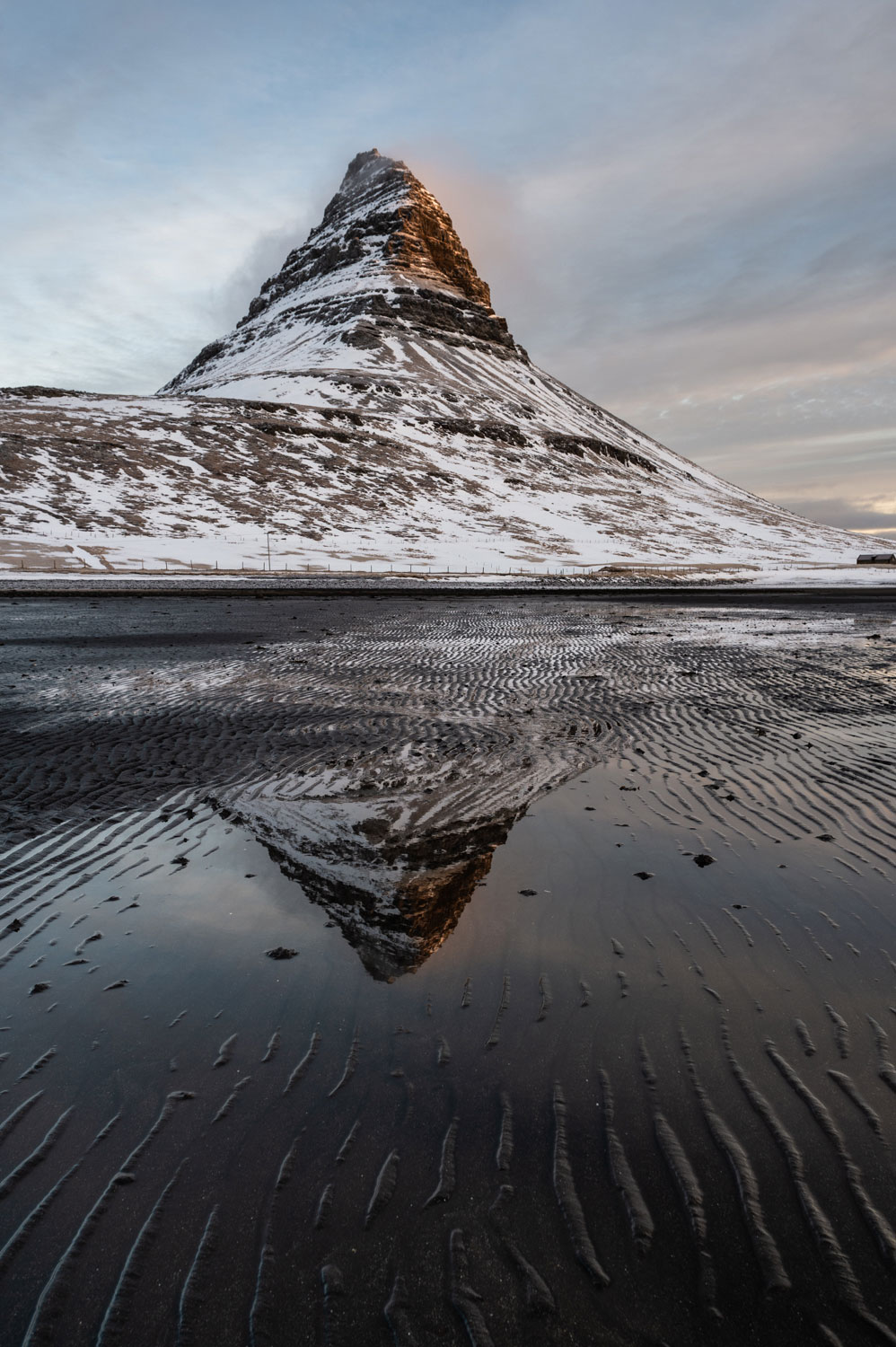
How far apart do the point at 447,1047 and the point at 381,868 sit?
1973 mm

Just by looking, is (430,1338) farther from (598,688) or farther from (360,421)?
(360,421)

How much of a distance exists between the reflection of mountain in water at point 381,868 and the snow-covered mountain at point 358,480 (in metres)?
56.4

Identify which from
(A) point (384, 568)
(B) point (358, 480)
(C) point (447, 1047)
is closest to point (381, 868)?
(C) point (447, 1047)

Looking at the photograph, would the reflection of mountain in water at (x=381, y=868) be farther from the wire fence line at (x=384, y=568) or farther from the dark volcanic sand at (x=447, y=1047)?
the wire fence line at (x=384, y=568)

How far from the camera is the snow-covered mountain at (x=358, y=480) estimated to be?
238 ft

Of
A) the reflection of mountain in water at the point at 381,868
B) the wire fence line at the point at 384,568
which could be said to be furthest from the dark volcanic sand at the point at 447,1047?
the wire fence line at the point at 384,568

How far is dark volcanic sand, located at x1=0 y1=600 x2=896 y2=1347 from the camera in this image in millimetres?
2283

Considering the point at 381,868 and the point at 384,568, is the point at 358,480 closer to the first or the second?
the point at 384,568

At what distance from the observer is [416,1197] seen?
8.53 feet

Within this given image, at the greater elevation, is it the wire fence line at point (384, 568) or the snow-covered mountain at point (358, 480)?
the snow-covered mountain at point (358, 480)

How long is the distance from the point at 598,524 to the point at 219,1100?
→ 10734 centimetres

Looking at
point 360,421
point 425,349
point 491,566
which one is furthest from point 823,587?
point 425,349

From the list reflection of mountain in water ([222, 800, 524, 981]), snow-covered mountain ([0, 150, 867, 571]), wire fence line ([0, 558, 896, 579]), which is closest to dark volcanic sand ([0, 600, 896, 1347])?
reflection of mountain in water ([222, 800, 524, 981])

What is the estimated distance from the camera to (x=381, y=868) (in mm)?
5270
